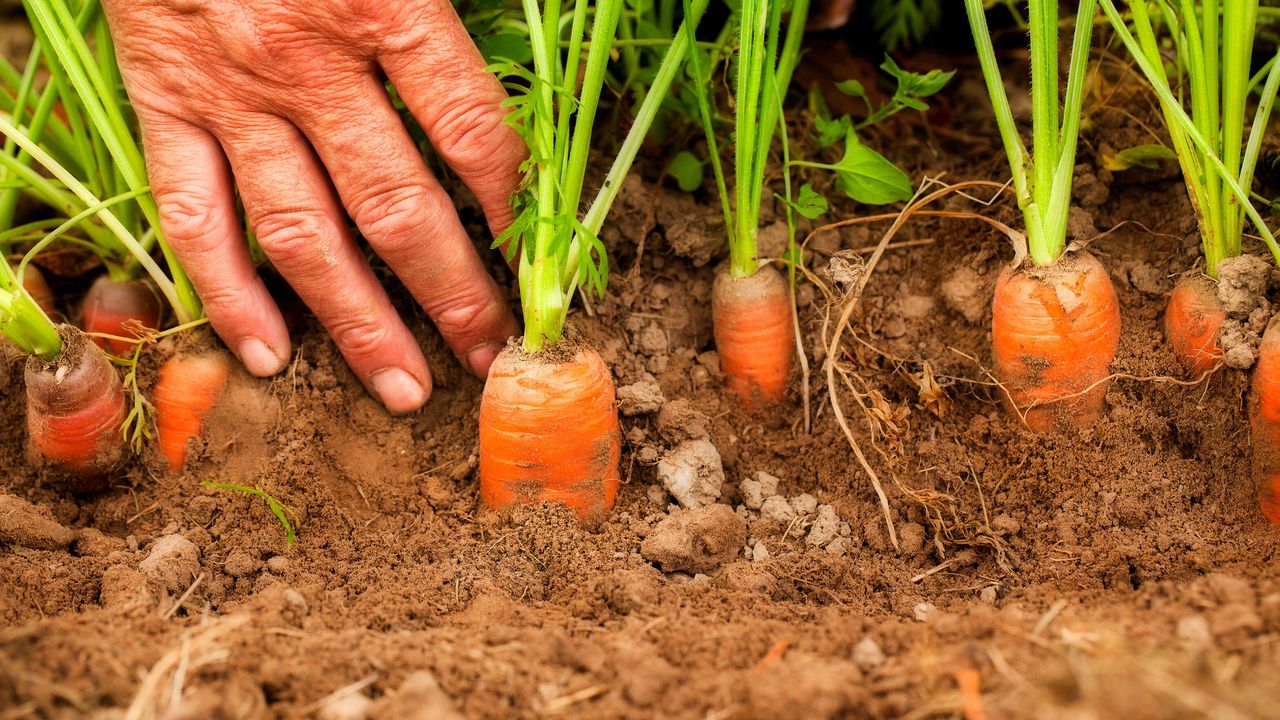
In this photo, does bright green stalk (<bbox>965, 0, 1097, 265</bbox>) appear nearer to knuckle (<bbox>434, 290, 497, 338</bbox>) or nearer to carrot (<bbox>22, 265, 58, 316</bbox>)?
knuckle (<bbox>434, 290, 497, 338</bbox>)

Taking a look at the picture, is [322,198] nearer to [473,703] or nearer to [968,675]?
[473,703]

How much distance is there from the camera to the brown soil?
95 cm

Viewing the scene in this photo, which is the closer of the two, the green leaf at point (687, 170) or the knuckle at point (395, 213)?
the knuckle at point (395, 213)

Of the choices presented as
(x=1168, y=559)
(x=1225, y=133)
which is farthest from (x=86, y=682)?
(x=1225, y=133)

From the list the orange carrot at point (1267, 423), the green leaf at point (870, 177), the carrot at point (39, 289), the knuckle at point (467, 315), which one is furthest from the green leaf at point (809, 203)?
the carrot at point (39, 289)

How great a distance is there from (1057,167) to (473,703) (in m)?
1.13

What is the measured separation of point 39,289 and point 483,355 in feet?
2.94

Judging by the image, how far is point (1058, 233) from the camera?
1.42 meters

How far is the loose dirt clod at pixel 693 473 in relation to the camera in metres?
1.45

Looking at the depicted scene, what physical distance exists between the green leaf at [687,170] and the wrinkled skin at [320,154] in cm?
35

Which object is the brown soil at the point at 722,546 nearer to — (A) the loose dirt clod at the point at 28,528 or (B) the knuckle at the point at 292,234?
(A) the loose dirt clod at the point at 28,528

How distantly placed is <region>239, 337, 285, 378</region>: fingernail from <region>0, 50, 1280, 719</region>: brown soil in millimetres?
30

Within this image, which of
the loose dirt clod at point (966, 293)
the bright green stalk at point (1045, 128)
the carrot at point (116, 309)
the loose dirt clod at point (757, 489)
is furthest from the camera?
the carrot at point (116, 309)

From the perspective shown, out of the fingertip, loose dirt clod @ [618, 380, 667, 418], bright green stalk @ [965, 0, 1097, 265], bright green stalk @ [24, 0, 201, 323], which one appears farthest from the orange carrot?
bright green stalk @ [24, 0, 201, 323]
